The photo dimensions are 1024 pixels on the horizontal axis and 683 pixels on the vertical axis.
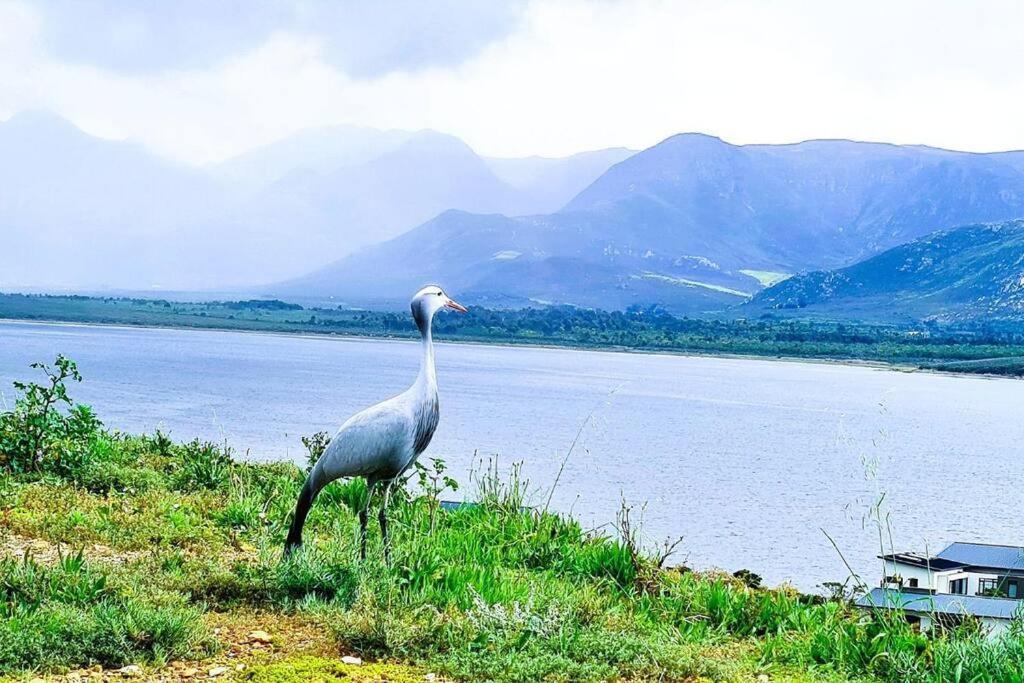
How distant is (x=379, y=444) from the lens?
23.1 feet

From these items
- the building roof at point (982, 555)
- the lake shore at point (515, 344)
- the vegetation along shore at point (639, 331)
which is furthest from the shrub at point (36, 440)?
the lake shore at point (515, 344)

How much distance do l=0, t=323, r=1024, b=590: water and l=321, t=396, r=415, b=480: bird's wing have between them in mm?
2406

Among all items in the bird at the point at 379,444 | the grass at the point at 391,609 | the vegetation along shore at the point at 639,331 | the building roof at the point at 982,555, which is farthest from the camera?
the vegetation along shore at the point at 639,331

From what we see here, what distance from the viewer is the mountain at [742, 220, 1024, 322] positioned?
530 feet

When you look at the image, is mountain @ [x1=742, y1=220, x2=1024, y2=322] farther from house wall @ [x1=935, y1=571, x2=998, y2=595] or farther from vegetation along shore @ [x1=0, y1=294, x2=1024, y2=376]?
house wall @ [x1=935, y1=571, x2=998, y2=595]

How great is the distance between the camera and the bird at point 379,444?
702cm

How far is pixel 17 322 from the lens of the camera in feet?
424

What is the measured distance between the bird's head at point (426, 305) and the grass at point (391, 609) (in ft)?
5.36

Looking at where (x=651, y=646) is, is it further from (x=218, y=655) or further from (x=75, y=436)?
(x=75, y=436)

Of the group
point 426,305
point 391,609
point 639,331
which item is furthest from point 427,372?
point 639,331

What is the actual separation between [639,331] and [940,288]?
75576 mm

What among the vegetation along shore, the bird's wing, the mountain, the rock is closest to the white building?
the bird's wing

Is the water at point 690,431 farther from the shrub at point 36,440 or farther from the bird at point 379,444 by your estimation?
the shrub at point 36,440

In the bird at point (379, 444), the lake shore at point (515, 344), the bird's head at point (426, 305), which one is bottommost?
the lake shore at point (515, 344)
